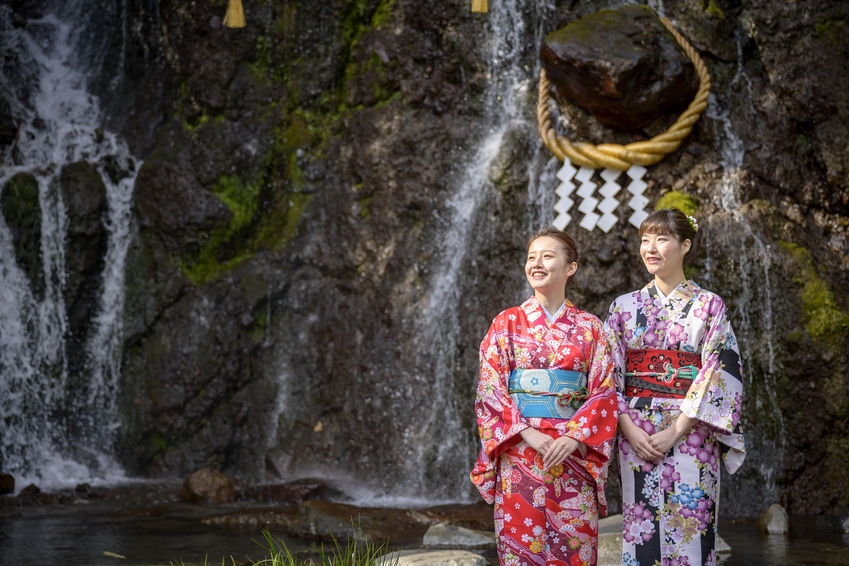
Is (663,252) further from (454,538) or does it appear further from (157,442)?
(157,442)

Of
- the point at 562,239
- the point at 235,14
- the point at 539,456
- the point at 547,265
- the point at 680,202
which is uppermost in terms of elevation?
the point at 235,14

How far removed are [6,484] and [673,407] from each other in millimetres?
6241

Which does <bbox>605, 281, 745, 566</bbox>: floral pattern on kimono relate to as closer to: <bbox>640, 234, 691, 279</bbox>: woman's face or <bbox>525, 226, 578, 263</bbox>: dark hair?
<bbox>640, 234, 691, 279</bbox>: woman's face

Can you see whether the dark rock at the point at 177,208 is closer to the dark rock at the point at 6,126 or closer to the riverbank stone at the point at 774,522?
the dark rock at the point at 6,126

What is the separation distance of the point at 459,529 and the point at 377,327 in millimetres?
2843

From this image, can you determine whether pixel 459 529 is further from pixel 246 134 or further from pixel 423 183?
pixel 246 134

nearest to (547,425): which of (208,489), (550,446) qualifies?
(550,446)

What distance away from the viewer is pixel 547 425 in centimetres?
387

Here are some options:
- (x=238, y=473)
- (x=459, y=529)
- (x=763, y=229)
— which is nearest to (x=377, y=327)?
(x=238, y=473)

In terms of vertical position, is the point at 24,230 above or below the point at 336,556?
above

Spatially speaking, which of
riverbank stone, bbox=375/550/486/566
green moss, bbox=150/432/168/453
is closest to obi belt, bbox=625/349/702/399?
riverbank stone, bbox=375/550/486/566

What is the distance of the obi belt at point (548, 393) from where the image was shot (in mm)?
3900

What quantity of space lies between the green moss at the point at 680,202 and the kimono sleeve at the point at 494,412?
404 cm

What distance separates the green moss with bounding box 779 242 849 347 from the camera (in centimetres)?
721
